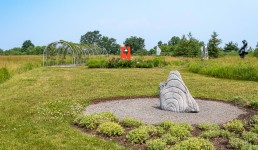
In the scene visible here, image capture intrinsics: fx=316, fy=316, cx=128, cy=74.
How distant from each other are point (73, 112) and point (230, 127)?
141 inches

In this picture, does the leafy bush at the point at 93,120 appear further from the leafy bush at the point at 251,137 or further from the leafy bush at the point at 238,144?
the leafy bush at the point at 251,137

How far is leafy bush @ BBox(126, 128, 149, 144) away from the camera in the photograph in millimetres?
5333

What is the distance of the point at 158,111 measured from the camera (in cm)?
769

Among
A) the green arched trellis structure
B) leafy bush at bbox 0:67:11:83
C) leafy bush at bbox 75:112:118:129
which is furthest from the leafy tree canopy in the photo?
leafy bush at bbox 75:112:118:129

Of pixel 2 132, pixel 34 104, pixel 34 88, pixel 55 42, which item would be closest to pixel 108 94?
pixel 34 104

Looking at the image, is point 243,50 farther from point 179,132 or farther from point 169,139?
point 169,139

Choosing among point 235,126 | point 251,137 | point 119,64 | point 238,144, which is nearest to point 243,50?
point 119,64

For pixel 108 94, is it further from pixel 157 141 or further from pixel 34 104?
pixel 157 141

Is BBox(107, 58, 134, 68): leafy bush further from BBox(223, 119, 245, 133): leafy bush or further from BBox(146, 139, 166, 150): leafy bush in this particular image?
BBox(146, 139, 166, 150): leafy bush

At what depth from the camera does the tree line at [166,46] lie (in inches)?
1517

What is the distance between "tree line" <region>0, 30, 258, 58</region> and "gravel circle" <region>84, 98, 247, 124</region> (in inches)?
1198

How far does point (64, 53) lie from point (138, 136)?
26.3 meters

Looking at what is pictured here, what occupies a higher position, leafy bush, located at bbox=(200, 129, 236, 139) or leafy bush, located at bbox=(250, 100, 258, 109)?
leafy bush, located at bbox=(250, 100, 258, 109)

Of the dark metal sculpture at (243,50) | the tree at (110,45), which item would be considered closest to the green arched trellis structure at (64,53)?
the dark metal sculpture at (243,50)
